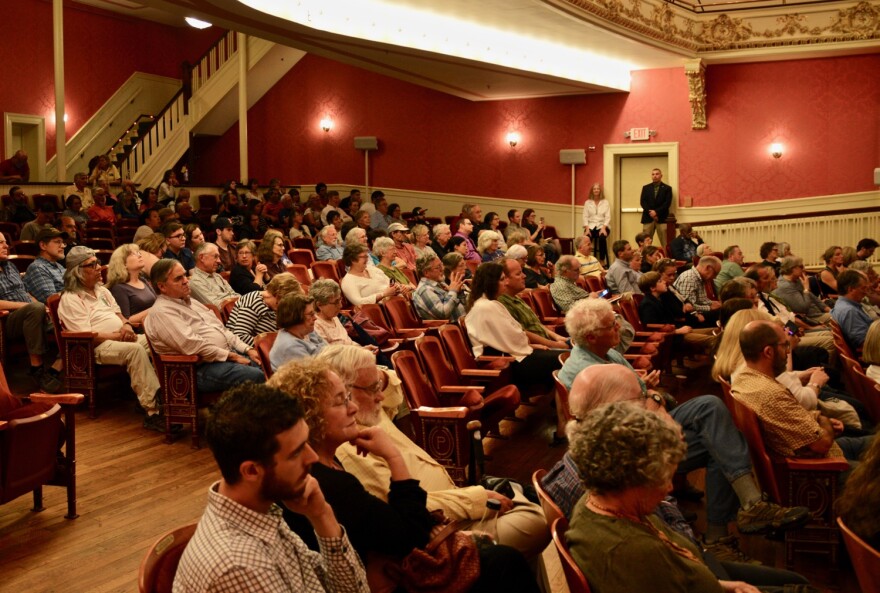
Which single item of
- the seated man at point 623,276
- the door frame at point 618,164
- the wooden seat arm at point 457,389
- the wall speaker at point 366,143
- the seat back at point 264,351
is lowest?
the wooden seat arm at point 457,389

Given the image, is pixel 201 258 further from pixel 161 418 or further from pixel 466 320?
pixel 466 320

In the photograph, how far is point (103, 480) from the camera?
3777 millimetres

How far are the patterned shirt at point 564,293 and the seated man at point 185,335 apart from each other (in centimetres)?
257

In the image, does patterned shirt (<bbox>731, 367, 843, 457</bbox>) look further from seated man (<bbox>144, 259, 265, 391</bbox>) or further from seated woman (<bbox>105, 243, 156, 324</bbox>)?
seated woman (<bbox>105, 243, 156, 324</bbox>)

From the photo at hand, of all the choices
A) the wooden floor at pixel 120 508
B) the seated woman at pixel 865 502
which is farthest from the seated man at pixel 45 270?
the seated woman at pixel 865 502

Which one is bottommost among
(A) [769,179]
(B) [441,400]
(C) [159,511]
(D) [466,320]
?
(C) [159,511]

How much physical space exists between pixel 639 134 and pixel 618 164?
52 cm

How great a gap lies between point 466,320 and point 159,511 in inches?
78.2

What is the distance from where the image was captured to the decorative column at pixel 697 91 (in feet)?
36.0

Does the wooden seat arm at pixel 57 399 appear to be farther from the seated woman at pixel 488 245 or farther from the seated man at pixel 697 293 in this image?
the seated woman at pixel 488 245

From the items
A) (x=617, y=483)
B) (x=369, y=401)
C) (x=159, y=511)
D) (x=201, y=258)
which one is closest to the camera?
(x=617, y=483)

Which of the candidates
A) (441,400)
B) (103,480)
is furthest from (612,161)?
(103,480)

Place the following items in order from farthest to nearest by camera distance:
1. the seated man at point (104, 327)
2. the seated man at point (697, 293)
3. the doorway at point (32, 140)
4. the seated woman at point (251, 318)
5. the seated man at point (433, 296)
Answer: the doorway at point (32, 140), the seated man at point (697, 293), the seated man at point (433, 296), the seated woman at point (251, 318), the seated man at point (104, 327)

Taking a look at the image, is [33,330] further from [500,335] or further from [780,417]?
[780,417]
